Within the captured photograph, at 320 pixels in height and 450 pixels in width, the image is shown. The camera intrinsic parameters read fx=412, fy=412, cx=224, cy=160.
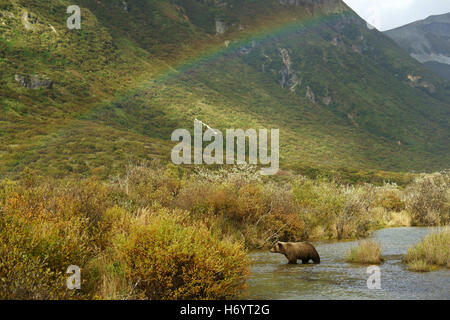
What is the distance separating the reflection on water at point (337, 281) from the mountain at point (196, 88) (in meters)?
37.2

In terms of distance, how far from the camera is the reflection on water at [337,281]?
890cm

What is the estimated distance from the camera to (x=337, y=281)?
10.5 meters

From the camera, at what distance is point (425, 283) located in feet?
32.1

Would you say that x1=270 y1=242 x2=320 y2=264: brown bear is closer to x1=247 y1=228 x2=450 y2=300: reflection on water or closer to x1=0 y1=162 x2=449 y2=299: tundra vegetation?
x1=247 y1=228 x2=450 y2=300: reflection on water

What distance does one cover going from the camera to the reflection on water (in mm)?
8898

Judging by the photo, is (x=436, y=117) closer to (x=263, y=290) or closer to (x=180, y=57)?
(x=180, y=57)

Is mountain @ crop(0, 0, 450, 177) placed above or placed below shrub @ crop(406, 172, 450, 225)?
above

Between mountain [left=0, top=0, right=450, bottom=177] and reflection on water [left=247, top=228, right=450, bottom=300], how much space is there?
37186 mm

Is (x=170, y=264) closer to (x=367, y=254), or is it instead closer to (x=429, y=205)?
(x=367, y=254)

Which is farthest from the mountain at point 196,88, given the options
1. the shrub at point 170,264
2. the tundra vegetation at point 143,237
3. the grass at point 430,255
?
the shrub at point 170,264

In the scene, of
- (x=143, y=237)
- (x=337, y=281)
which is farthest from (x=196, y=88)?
(x=143, y=237)

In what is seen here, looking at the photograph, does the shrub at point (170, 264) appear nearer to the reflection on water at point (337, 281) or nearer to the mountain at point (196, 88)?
the reflection on water at point (337, 281)

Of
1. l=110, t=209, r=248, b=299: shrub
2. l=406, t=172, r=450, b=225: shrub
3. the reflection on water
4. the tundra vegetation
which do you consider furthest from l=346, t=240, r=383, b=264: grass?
l=406, t=172, r=450, b=225: shrub

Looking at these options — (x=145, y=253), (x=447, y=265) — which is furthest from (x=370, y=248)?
(x=145, y=253)
